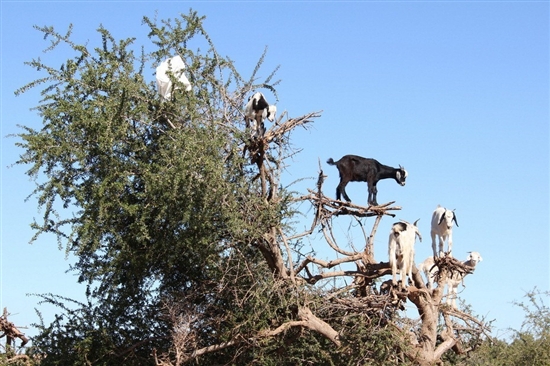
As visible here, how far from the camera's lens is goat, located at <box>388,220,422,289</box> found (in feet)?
36.4

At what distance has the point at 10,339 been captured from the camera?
13805mm

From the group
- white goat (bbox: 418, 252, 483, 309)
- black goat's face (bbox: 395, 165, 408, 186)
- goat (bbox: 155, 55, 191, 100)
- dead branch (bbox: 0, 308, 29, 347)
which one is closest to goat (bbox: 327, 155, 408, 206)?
black goat's face (bbox: 395, 165, 408, 186)

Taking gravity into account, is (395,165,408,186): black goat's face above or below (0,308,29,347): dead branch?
above

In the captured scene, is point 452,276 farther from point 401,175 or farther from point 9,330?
point 9,330

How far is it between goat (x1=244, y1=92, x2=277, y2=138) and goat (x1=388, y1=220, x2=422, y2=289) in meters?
2.24

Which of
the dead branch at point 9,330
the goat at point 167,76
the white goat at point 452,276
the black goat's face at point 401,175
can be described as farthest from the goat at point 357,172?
the dead branch at point 9,330

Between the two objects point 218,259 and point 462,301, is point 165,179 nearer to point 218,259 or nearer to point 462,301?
point 218,259

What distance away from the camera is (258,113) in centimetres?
1117

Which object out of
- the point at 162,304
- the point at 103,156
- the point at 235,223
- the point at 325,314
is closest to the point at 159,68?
the point at 103,156

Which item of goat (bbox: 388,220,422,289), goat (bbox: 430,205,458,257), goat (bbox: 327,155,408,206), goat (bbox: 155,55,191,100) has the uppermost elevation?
goat (bbox: 155,55,191,100)

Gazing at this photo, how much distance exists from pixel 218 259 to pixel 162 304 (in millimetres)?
1040

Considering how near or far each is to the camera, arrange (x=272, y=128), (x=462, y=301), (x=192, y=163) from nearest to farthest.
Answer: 1. (x=192, y=163)
2. (x=272, y=128)
3. (x=462, y=301)

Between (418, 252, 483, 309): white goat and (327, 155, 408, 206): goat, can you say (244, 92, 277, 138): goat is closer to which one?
(327, 155, 408, 206): goat

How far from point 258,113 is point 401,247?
2624mm
